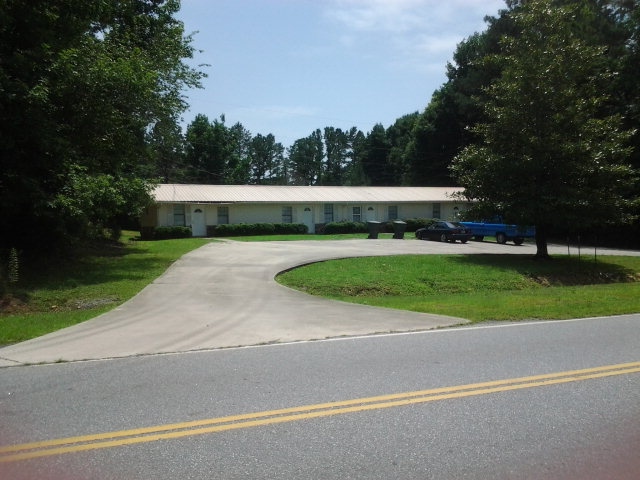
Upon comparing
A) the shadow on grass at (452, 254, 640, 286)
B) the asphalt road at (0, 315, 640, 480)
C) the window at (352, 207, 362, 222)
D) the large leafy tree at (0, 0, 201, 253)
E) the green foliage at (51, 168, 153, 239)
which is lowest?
the shadow on grass at (452, 254, 640, 286)

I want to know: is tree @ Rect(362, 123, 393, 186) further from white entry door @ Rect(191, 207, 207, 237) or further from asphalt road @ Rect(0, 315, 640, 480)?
asphalt road @ Rect(0, 315, 640, 480)

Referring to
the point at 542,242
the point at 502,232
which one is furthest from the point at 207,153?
the point at 542,242

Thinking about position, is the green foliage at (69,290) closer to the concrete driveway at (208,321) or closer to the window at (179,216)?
the concrete driveway at (208,321)

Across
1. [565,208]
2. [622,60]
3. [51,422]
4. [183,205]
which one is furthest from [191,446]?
[622,60]

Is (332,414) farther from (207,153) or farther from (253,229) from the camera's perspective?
(207,153)

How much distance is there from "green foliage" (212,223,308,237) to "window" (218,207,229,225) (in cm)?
149

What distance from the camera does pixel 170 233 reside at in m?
38.7

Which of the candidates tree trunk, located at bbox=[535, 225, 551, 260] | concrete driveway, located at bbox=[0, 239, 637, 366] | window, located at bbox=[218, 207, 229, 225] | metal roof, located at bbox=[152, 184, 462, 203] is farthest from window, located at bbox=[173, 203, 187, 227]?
tree trunk, located at bbox=[535, 225, 551, 260]

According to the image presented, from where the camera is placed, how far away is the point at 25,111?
15.2 meters

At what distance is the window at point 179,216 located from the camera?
134 ft

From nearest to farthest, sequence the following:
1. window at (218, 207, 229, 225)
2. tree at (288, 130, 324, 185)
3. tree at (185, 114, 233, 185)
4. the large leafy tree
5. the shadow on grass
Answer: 1. the large leafy tree
2. the shadow on grass
3. window at (218, 207, 229, 225)
4. tree at (185, 114, 233, 185)
5. tree at (288, 130, 324, 185)

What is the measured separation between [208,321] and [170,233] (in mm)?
28895

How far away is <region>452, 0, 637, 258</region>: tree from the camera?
2297cm

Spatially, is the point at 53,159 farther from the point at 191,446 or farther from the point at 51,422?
the point at 191,446
